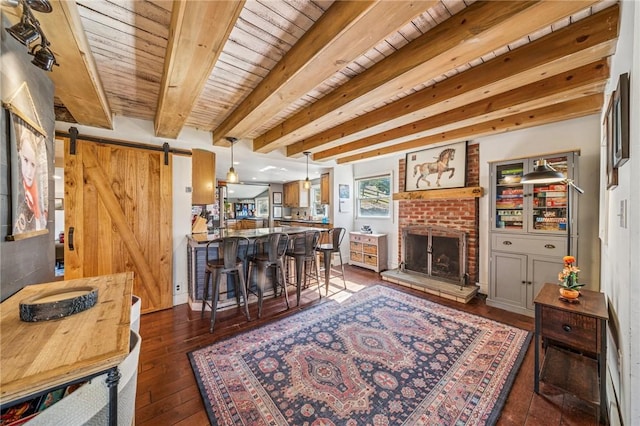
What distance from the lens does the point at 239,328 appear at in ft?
8.96

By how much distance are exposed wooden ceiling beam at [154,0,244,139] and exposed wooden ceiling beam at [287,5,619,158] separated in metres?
1.84

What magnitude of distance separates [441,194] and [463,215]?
18.2 inches

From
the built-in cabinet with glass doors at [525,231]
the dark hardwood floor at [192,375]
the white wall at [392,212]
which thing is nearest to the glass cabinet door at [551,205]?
the built-in cabinet with glass doors at [525,231]

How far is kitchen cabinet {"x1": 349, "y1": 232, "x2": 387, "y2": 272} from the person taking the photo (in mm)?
4916

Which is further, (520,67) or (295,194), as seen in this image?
(295,194)

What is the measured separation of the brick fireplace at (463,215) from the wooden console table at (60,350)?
3881mm

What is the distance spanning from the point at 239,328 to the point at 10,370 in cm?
217

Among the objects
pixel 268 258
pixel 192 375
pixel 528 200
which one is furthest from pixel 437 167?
pixel 192 375

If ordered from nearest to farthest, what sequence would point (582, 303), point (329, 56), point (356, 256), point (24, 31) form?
point (24, 31) < point (329, 56) < point (582, 303) < point (356, 256)

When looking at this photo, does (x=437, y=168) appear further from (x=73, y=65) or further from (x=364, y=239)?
(x=73, y=65)

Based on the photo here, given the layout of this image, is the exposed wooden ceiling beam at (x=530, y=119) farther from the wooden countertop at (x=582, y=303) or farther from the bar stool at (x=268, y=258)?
the bar stool at (x=268, y=258)

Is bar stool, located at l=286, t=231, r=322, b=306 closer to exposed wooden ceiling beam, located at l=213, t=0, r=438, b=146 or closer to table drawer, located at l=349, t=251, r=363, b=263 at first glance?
table drawer, located at l=349, t=251, r=363, b=263

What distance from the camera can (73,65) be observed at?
1.62 m

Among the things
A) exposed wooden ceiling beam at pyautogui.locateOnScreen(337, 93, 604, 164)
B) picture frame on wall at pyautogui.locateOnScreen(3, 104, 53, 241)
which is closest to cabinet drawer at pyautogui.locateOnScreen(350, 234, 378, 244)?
exposed wooden ceiling beam at pyautogui.locateOnScreen(337, 93, 604, 164)
